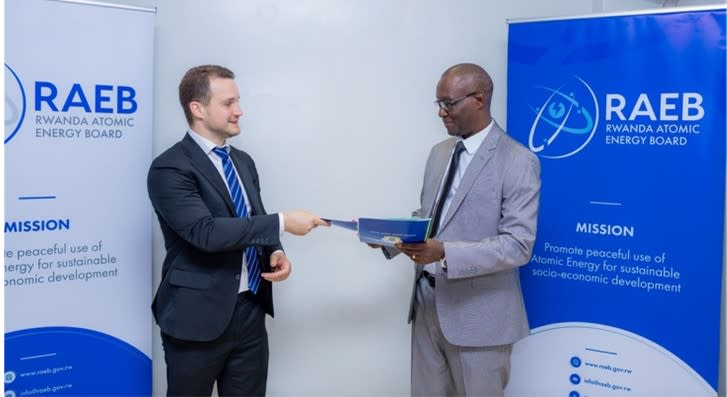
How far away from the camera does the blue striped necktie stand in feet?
8.22

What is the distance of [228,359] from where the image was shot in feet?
8.43

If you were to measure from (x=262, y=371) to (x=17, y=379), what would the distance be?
0.97 meters

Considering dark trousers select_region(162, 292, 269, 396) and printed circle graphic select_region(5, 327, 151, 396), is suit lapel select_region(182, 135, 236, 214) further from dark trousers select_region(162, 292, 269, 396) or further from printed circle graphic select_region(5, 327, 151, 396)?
printed circle graphic select_region(5, 327, 151, 396)

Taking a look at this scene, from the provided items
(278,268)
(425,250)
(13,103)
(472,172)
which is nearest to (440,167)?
(472,172)

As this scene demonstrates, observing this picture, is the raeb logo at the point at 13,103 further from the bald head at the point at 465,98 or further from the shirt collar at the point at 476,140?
the shirt collar at the point at 476,140

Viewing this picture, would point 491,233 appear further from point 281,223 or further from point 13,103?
point 13,103

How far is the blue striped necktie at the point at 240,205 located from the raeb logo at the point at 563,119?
5.07ft

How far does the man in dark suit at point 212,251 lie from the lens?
2.31 m

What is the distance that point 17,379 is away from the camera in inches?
101

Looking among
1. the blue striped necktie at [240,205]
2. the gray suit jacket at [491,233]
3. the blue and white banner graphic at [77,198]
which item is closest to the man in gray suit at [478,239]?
the gray suit jacket at [491,233]

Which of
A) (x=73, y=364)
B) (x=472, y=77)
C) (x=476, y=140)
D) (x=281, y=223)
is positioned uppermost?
(x=472, y=77)

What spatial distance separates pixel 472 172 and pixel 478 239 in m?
0.26

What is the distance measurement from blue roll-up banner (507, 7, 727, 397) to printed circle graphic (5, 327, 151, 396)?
1899 millimetres

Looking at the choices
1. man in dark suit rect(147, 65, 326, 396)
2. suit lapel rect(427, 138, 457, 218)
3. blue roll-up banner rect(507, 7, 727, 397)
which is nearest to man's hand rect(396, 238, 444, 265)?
suit lapel rect(427, 138, 457, 218)
